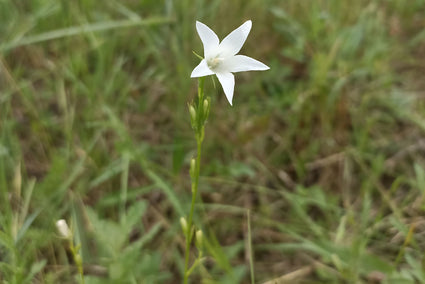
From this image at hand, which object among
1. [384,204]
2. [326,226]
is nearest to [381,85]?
[384,204]

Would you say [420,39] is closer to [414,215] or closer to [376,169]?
[376,169]

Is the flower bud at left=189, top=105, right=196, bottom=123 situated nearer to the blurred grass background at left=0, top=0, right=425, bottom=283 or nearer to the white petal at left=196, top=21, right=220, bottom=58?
the white petal at left=196, top=21, right=220, bottom=58

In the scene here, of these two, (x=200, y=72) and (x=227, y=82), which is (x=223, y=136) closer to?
(x=227, y=82)

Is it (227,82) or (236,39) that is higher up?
(236,39)

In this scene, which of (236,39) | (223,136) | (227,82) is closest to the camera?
(227,82)

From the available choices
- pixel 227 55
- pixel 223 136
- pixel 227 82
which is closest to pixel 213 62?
pixel 227 55

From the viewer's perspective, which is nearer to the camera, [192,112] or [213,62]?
[192,112]

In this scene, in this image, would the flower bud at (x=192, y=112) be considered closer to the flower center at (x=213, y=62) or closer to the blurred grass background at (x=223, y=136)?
the flower center at (x=213, y=62)
